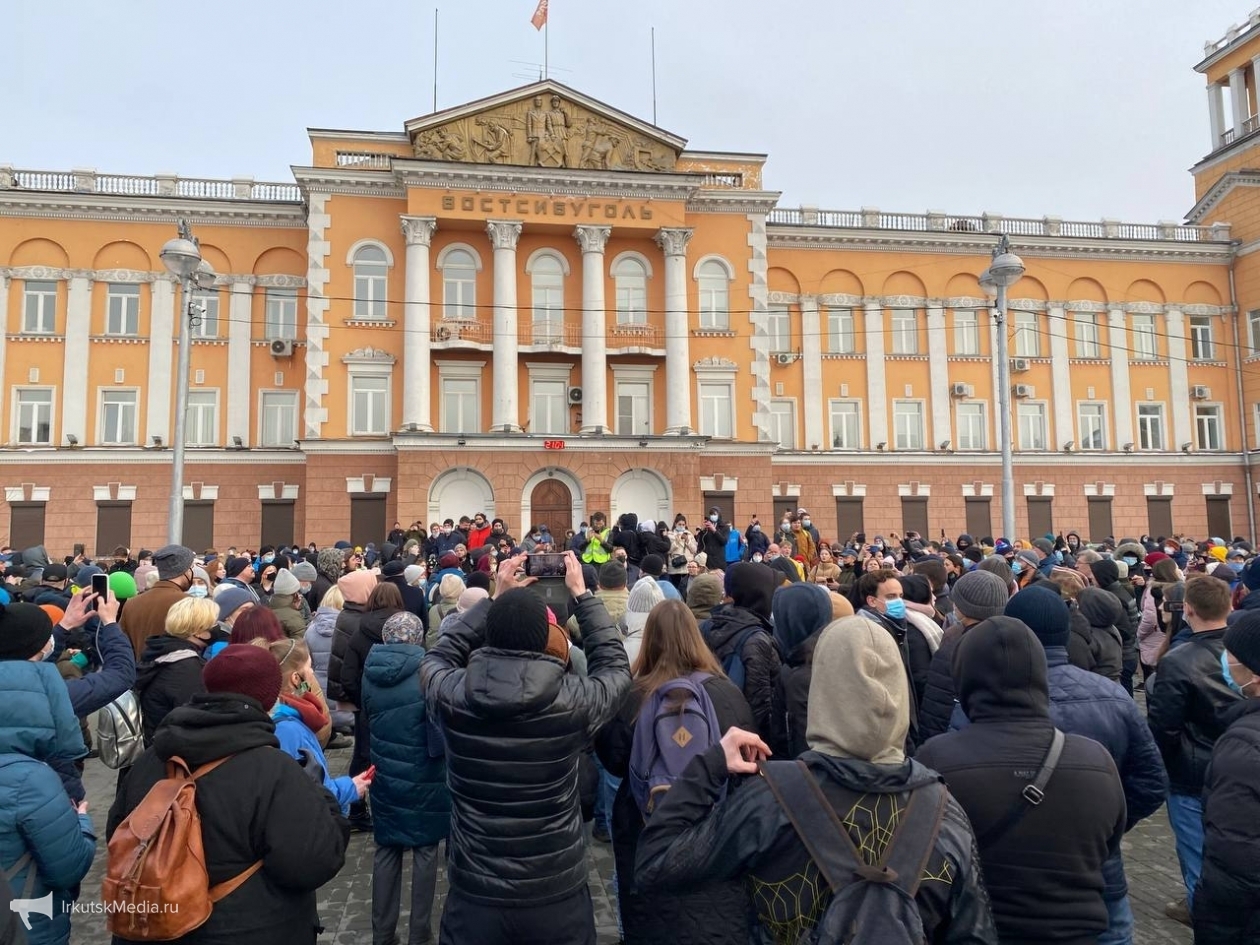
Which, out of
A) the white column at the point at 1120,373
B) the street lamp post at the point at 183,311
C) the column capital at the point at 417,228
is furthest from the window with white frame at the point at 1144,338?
the street lamp post at the point at 183,311

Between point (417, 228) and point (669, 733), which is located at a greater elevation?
point (417, 228)

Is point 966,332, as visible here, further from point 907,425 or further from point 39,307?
point 39,307

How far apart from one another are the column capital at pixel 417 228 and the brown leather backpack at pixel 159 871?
24.3m

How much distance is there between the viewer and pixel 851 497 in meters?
29.3

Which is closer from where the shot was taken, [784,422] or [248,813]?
[248,813]

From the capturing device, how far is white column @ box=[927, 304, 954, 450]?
98.5 ft

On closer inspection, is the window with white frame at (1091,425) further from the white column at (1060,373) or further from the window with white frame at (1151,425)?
the window with white frame at (1151,425)

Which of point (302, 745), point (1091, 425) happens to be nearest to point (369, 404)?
point (302, 745)

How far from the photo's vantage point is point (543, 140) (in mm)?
25531

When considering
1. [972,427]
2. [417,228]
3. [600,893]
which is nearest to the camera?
[600,893]

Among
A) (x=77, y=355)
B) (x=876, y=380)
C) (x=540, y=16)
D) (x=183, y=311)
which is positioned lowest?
(x=183, y=311)

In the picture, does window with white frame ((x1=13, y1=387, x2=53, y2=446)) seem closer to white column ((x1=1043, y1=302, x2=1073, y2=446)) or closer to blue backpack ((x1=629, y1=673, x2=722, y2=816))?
blue backpack ((x1=629, y1=673, x2=722, y2=816))

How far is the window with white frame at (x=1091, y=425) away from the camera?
31172 millimetres

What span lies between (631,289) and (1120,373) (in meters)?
20.4
